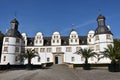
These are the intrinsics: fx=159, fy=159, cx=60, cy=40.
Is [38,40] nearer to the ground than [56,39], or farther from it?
nearer to the ground

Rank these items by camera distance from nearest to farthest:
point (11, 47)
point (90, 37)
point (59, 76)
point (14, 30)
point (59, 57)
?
point (59, 76) < point (11, 47) < point (14, 30) < point (59, 57) < point (90, 37)

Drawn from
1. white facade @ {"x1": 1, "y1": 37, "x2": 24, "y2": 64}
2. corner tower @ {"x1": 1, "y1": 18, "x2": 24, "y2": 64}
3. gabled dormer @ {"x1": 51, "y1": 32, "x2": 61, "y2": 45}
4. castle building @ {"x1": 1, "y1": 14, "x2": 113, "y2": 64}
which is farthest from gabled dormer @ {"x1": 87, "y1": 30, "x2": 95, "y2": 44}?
white facade @ {"x1": 1, "y1": 37, "x2": 24, "y2": 64}

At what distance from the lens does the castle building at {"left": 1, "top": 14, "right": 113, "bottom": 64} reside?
1878 inches

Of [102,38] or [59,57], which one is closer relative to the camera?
[102,38]

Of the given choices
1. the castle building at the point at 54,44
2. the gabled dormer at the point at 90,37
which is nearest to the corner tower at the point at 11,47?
the castle building at the point at 54,44

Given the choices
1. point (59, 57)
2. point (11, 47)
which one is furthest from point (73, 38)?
point (11, 47)

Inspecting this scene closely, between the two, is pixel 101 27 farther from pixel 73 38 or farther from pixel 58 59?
pixel 58 59

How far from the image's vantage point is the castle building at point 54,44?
47.7 m

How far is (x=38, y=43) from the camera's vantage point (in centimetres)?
5294

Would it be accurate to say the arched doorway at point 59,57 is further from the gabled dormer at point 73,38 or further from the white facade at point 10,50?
the white facade at point 10,50

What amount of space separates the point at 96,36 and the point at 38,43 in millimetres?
19049

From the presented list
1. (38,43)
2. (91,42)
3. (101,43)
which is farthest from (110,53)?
(38,43)

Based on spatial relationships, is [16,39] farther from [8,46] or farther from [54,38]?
[54,38]

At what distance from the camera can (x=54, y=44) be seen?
171 feet
